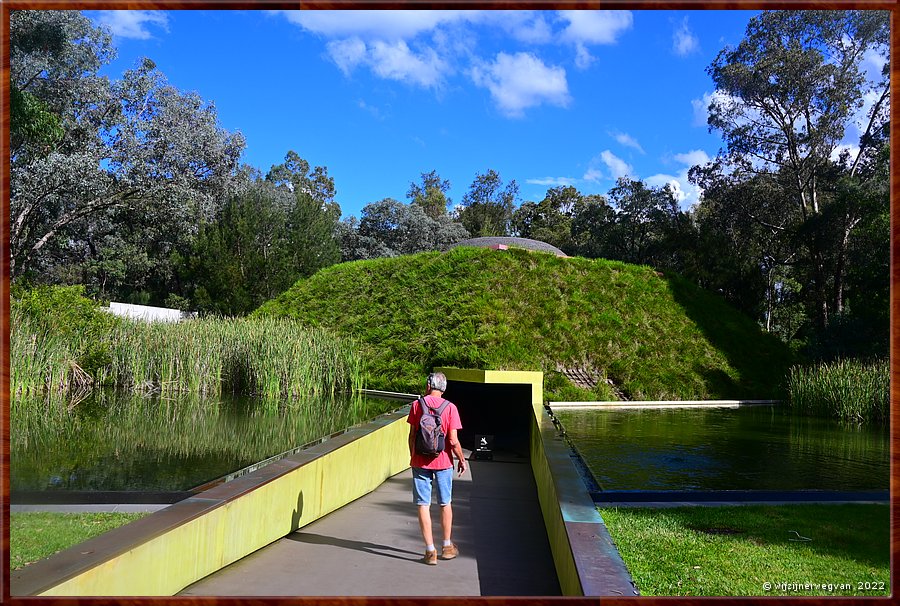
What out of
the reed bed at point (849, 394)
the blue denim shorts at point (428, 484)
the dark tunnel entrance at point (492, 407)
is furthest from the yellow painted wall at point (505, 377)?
the blue denim shorts at point (428, 484)

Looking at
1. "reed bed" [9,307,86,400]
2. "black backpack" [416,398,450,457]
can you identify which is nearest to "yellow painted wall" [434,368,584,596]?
"black backpack" [416,398,450,457]

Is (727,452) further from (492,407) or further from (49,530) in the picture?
(492,407)

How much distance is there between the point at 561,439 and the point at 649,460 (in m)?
0.80

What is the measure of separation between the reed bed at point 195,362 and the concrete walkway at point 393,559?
3959mm

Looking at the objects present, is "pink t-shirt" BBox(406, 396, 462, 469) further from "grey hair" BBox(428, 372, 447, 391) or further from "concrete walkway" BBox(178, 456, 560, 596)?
"concrete walkway" BBox(178, 456, 560, 596)

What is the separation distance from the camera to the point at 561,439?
6258 mm

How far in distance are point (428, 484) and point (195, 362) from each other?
242 inches

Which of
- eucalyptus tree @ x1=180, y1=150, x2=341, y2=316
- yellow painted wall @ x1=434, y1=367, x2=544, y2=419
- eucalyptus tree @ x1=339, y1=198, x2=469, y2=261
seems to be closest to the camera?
yellow painted wall @ x1=434, y1=367, x2=544, y2=419

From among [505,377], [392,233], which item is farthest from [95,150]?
[392,233]

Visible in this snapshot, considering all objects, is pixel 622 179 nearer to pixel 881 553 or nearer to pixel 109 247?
pixel 109 247

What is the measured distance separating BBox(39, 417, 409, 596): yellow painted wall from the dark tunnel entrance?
569cm

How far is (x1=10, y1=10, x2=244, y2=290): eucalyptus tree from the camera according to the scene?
1862 cm

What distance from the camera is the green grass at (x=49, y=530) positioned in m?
2.84

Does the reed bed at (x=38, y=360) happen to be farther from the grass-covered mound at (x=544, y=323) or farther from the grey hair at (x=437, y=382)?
the grey hair at (x=437, y=382)
